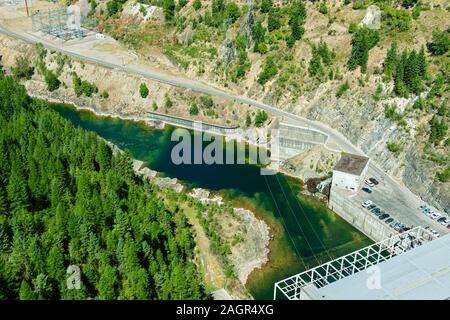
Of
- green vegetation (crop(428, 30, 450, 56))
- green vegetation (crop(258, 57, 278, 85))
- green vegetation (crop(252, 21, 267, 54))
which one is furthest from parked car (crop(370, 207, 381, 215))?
green vegetation (crop(252, 21, 267, 54))

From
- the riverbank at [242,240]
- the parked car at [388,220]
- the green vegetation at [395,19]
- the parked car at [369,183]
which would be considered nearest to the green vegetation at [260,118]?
the riverbank at [242,240]

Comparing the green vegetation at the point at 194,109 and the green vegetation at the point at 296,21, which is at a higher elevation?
the green vegetation at the point at 296,21

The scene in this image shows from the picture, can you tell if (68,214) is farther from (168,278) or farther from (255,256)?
(255,256)

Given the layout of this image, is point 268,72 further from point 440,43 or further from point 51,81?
point 51,81

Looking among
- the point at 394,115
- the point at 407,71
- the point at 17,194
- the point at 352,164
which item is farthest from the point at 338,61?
the point at 17,194

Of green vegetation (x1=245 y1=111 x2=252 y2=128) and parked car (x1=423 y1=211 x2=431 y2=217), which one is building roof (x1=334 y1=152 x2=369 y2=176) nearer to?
parked car (x1=423 y1=211 x2=431 y2=217)

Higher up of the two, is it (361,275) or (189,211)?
(361,275)

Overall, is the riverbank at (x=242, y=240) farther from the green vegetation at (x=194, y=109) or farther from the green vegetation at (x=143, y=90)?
the green vegetation at (x=143, y=90)
